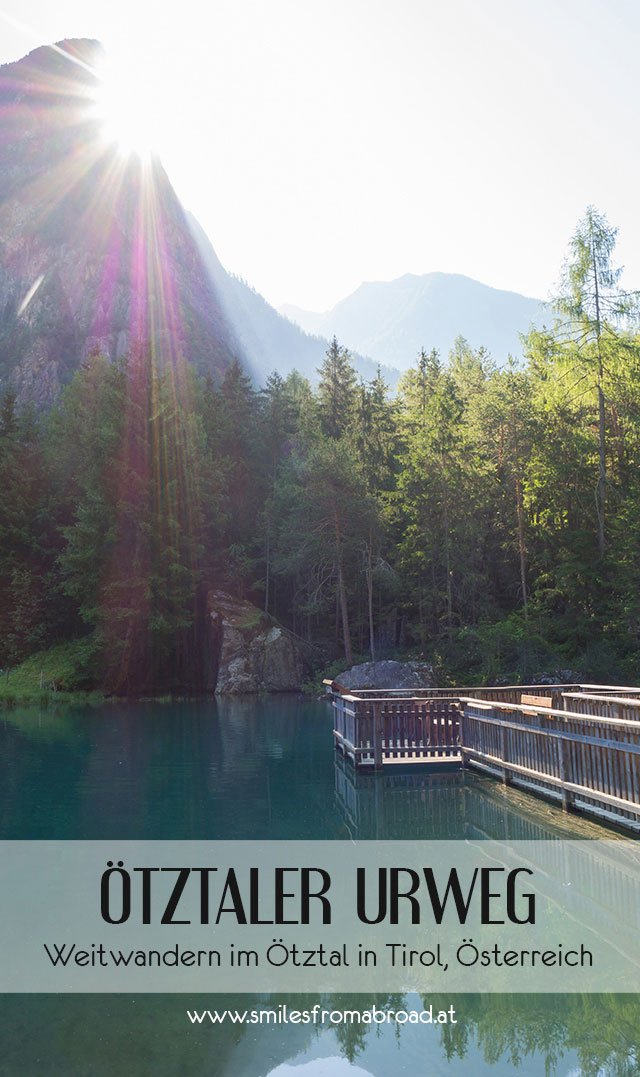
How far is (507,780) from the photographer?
41.2 ft

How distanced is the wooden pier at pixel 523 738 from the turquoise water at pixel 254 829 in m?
0.41

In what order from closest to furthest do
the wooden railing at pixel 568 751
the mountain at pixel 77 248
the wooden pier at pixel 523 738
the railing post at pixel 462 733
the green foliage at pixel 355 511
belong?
the wooden railing at pixel 568 751, the wooden pier at pixel 523 738, the railing post at pixel 462 733, the green foliage at pixel 355 511, the mountain at pixel 77 248

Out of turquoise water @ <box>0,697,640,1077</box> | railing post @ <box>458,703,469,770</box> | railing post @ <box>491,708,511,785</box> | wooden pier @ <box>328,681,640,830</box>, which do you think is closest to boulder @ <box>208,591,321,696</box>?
turquoise water @ <box>0,697,640,1077</box>

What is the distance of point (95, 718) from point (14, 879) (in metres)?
19.6

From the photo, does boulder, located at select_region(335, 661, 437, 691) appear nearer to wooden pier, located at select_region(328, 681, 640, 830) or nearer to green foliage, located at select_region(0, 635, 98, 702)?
wooden pier, located at select_region(328, 681, 640, 830)

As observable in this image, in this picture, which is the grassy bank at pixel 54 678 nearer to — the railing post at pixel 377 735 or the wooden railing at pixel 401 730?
the wooden railing at pixel 401 730

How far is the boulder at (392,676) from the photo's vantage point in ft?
102

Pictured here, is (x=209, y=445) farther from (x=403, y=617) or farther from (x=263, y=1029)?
(x=263, y=1029)

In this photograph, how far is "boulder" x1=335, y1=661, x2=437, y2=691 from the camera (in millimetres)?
31070

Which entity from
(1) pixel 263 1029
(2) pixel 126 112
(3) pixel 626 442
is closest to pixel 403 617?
(3) pixel 626 442

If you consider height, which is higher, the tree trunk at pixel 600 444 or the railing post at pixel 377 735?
the tree trunk at pixel 600 444

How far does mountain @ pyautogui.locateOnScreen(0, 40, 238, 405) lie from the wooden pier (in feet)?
218

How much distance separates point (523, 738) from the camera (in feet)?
38.7

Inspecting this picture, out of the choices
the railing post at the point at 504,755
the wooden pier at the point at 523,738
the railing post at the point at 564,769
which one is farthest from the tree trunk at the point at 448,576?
the railing post at the point at 564,769
